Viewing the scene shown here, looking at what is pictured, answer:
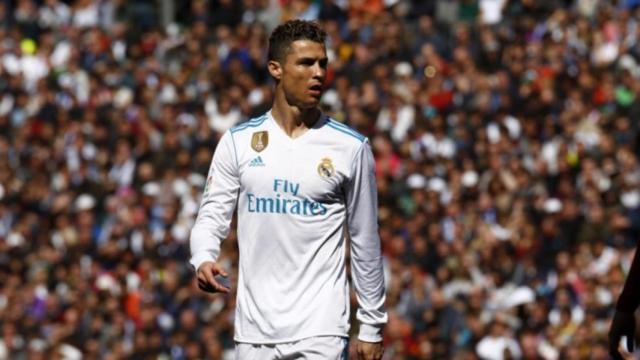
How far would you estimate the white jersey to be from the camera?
782cm

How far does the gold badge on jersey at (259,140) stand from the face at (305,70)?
23 cm

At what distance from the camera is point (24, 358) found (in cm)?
1933

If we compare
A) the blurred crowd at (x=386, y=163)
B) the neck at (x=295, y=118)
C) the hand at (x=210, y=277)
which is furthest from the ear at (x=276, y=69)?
the blurred crowd at (x=386, y=163)

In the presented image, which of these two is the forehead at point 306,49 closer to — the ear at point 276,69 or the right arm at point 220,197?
the ear at point 276,69

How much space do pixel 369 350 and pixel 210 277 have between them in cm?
82

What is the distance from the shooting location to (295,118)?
7.96 m

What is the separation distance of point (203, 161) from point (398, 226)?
3261 mm

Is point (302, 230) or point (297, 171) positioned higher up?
point (297, 171)

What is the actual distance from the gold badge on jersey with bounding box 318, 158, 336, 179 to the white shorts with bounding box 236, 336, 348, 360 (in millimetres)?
737

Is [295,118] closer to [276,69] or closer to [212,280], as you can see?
[276,69]

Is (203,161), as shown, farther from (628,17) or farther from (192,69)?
(628,17)

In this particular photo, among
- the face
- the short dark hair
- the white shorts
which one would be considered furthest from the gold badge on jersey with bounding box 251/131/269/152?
the white shorts

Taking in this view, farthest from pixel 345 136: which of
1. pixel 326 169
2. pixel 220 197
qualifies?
pixel 220 197

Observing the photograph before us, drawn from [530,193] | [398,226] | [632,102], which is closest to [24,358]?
[398,226]
